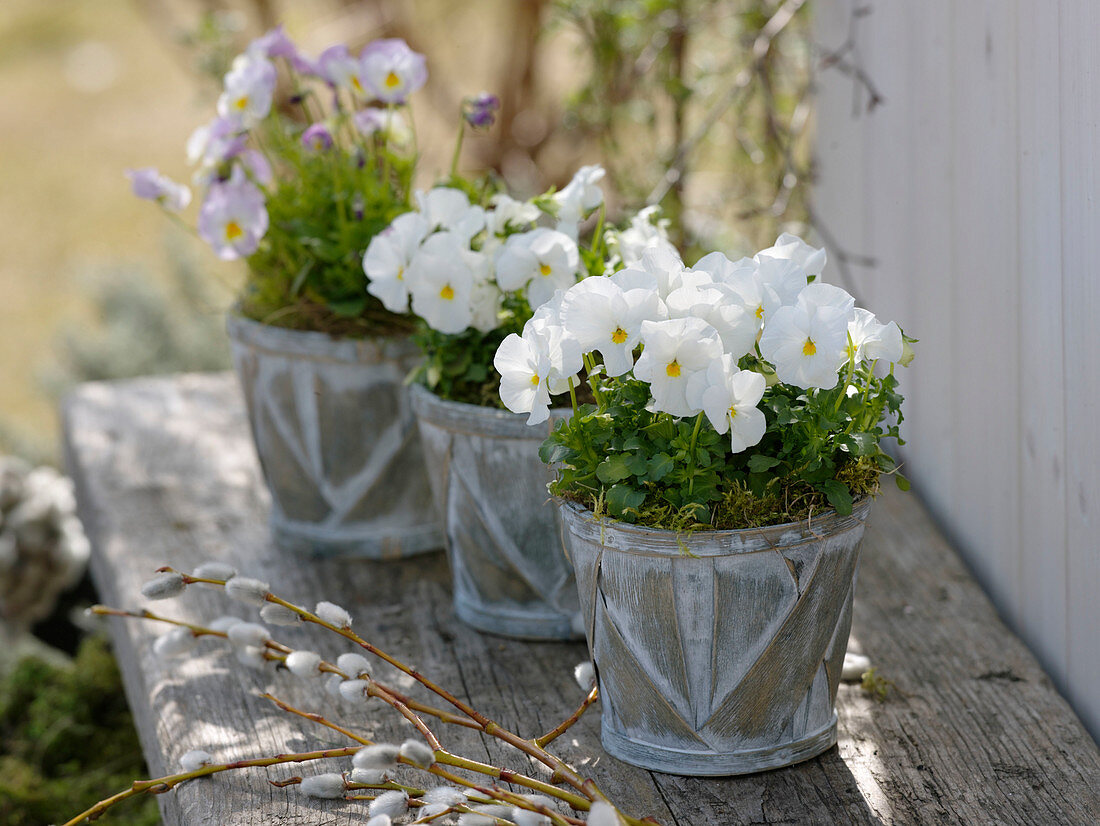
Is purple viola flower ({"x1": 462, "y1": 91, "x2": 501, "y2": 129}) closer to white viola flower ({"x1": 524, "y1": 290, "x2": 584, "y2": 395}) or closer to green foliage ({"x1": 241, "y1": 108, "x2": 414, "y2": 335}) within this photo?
green foliage ({"x1": 241, "y1": 108, "x2": 414, "y2": 335})

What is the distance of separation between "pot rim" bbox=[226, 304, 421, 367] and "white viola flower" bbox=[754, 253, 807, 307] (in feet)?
2.04

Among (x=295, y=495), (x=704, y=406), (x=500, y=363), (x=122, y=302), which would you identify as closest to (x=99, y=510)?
(x=295, y=495)

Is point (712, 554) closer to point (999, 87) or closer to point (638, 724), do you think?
point (638, 724)

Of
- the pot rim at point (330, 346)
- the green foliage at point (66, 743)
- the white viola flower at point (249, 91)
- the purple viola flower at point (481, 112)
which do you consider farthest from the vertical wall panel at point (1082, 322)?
the green foliage at point (66, 743)

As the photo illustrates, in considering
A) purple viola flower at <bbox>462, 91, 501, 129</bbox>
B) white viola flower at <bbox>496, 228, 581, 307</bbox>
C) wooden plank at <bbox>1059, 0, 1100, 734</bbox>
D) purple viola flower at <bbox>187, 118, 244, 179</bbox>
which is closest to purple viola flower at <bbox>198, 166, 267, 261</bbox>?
purple viola flower at <bbox>187, 118, 244, 179</bbox>

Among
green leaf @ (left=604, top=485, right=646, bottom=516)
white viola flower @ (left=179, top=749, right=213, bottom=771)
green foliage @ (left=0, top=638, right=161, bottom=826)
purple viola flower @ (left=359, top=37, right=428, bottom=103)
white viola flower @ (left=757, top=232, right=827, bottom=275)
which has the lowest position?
green foliage @ (left=0, top=638, right=161, bottom=826)

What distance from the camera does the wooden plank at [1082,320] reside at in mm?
1104

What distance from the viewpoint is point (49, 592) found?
2.41 m

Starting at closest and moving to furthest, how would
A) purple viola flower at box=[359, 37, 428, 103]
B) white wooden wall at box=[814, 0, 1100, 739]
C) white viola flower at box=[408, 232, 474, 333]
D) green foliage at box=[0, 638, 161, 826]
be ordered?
white wooden wall at box=[814, 0, 1100, 739] → white viola flower at box=[408, 232, 474, 333] → purple viola flower at box=[359, 37, 428, 103] → green foliage at box=[0, 638, 161, 826]

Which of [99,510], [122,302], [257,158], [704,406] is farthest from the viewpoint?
[122,302]

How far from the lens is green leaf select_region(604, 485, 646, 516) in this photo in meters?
1.01

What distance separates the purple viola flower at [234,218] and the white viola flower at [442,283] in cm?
32

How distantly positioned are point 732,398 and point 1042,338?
0.50 meters

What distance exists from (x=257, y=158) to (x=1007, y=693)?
1130 mm
